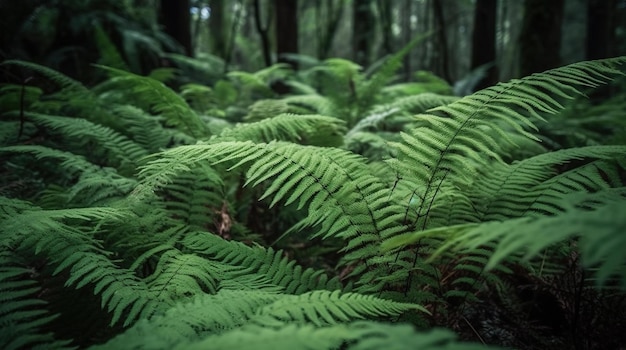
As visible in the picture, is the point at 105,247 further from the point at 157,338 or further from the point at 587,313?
the point at 587,313

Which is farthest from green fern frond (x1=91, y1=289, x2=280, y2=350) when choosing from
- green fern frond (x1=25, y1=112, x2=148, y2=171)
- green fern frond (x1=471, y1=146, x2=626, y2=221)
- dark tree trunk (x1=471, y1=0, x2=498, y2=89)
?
dark tree trunk (x1=471, y1=0, x2=498, y2=89)

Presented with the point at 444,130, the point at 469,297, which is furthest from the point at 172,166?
the point at 469,297

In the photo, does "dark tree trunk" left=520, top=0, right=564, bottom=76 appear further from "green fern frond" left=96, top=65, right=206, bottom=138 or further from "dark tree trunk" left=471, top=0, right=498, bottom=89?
"green fern frond" left=96, top=65, right=206, bottom=138

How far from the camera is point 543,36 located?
427cm

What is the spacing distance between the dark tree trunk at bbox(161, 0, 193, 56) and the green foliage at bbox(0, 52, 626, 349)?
3.46m

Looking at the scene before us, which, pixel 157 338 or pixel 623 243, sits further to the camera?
pixel 157 338

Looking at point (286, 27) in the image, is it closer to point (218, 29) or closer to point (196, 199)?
point (218, 29)

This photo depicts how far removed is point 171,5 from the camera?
5.62 m

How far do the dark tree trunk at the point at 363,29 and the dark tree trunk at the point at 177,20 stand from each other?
4283mm

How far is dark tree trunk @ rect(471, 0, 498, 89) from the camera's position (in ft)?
19.0

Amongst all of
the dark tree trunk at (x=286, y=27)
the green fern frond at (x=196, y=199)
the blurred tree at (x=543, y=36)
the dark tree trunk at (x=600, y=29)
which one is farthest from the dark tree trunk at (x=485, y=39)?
the dark tree trunk at (x=600, y=29)

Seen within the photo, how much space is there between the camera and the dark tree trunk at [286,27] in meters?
6.38

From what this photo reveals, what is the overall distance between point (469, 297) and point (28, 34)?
5.82 meters

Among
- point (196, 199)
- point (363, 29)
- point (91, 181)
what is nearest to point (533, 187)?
→ point (196, 199)
